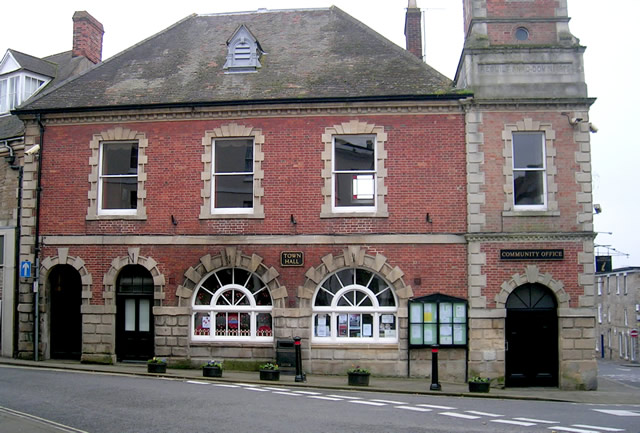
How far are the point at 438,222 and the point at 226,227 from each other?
6.11 meters

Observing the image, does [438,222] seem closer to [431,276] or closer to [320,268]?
[431,276]

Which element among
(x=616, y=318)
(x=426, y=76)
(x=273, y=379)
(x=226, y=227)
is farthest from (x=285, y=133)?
(x=616, y=318)

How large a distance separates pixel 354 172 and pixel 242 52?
18.5ft

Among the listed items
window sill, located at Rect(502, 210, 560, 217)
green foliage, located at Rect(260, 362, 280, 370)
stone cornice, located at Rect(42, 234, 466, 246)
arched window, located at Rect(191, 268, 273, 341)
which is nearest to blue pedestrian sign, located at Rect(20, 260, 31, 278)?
stone cornice, located at Rect(42, 234, 466, 246)

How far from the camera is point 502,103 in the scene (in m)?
19.2

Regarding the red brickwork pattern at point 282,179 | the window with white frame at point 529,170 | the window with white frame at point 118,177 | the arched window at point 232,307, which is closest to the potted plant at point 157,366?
the arched window at point 232,307

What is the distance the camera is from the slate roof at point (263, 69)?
20188 millimetres

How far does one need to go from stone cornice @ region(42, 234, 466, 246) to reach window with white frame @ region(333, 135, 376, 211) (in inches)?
37.9

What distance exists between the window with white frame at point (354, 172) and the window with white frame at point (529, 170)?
4043 millimetres

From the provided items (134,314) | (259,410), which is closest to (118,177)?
(134,314)

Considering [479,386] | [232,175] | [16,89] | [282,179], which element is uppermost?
[16,89]

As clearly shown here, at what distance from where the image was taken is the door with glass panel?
20344 mm

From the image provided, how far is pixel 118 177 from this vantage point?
2073 centimetres

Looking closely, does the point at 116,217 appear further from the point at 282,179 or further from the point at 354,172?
the point at 354,172
